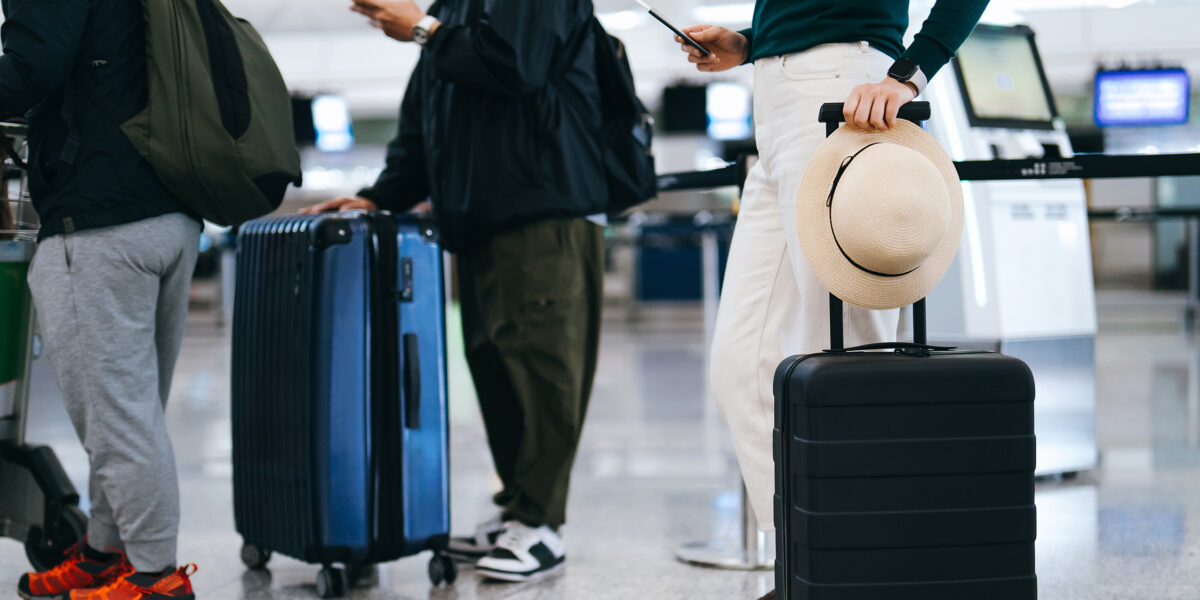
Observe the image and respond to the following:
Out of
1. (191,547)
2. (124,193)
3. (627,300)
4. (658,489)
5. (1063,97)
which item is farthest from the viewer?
(1063,97)

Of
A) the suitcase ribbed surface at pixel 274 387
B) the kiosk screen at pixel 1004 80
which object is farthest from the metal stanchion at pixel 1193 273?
the suitcase ribbed surface at pixel 274 387

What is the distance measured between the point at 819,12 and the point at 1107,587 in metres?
1.16

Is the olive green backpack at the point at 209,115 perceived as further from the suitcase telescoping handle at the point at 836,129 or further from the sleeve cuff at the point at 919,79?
the sleeve cuff at the point at 919,79

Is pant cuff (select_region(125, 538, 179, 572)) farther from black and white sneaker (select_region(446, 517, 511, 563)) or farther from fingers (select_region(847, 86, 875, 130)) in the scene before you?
fingers (select_region(847, 86, 875, 130))

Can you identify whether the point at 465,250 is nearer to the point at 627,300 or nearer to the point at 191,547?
the point at 191,547

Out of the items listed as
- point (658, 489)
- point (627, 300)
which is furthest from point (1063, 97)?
point (658, 489)

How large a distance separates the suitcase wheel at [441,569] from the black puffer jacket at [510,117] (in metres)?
0.59

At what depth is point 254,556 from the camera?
2.04 meters

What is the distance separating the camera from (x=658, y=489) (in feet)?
9.29

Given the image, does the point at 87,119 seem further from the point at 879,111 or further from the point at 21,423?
the point at 879,111

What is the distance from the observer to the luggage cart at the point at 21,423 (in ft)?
6.40

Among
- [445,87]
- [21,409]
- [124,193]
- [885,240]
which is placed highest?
[445,87]

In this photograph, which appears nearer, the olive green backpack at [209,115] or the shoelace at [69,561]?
the olive green backpack at [209,115]

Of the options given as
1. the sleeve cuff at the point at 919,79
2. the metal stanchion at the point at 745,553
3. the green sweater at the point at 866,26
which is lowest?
the metal stanchion at the point at 745,553
